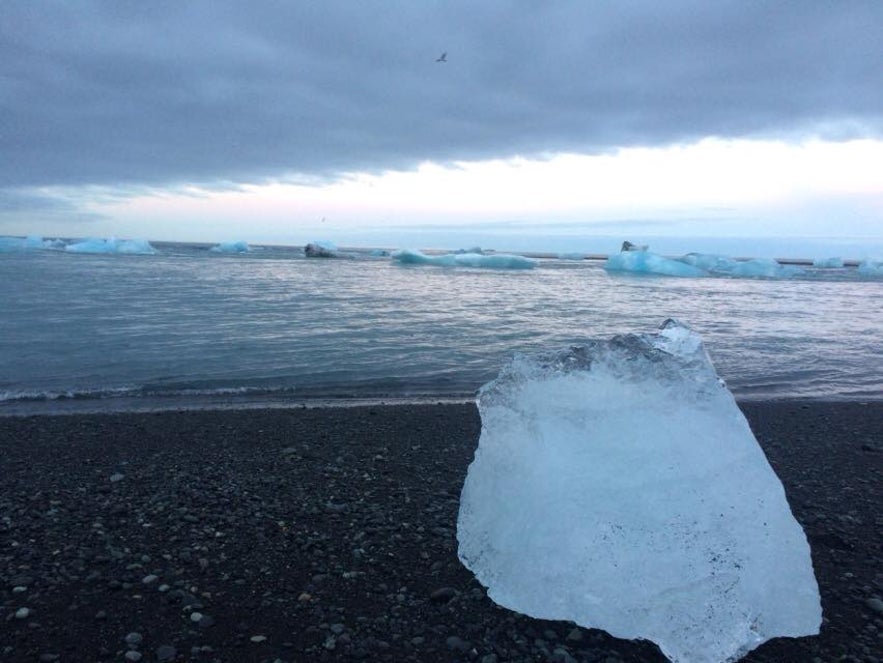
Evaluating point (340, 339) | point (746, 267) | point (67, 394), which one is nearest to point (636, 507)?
point (67, 394)

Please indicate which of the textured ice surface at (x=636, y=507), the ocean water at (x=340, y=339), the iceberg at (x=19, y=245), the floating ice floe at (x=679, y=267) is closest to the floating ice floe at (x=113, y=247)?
the iceberg at (x=19, y=245)

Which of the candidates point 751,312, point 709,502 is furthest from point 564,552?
point 751,312

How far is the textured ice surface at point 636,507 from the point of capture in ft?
9.77

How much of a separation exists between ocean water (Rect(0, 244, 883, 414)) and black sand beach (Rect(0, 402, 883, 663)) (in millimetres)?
2713

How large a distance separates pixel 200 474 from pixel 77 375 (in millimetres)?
5903

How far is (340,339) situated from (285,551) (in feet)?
32.5

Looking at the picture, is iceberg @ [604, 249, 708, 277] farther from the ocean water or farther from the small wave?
the small wave

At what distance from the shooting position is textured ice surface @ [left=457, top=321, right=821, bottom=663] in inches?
117

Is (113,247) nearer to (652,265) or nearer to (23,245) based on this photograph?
(23,245)

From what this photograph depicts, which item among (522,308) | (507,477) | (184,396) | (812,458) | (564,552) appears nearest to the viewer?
(564,552)

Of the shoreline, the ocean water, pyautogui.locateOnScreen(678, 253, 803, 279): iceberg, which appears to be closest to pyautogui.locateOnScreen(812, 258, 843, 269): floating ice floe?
pyautogui.locateOnScreen(678, 253, 803, 279): iceberg

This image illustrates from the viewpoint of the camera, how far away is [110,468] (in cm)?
535

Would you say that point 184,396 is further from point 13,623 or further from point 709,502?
point 709,502

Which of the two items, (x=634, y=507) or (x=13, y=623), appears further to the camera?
(x=634, y=507)
